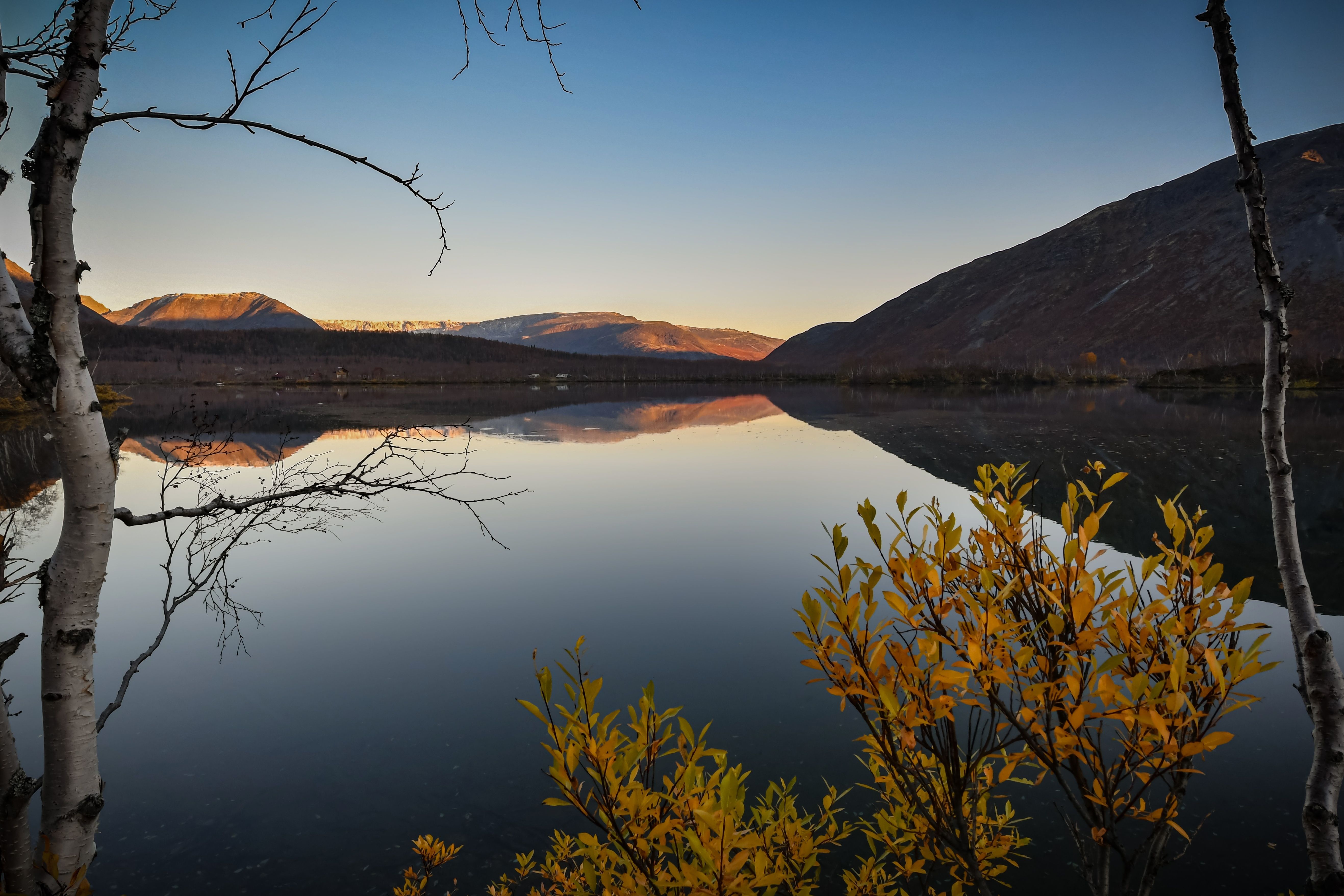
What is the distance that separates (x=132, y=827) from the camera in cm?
429

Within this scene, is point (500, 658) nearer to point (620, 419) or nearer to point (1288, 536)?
point (1288, 536)

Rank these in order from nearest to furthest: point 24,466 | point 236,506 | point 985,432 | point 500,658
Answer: point 236,506, point 500,658, point 24,466, point 985,432

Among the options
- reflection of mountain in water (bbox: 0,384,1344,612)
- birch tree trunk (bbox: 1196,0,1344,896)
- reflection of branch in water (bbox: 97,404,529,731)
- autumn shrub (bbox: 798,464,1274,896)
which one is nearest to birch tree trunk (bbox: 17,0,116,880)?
reflection of branch in water (bbox: 97,404,529,731)

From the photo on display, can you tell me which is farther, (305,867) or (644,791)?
(305,867)

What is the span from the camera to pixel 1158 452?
1895cm

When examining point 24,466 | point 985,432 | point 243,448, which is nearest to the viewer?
point 24,466

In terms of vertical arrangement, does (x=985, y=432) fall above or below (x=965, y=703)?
below

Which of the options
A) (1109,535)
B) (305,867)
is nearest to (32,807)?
(305,867)

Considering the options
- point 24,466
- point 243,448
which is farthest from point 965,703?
point 243,448

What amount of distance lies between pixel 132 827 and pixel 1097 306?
163033 mm

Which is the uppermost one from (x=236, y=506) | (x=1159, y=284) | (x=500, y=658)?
(x=1159, y=284)

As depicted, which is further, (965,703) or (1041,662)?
(965,703)

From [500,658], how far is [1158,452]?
1963 cm

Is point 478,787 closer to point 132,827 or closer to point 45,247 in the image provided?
point 132,827
